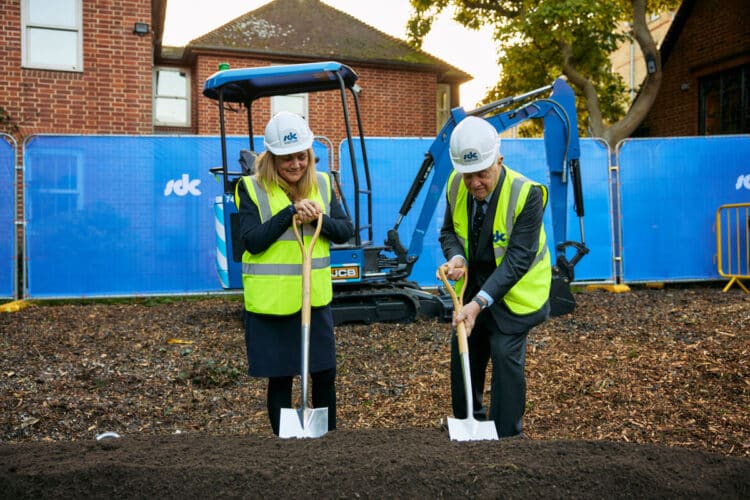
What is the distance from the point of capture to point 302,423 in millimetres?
3449

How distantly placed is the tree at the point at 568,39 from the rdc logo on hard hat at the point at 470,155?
13.5 meters

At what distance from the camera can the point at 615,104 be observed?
21.1m

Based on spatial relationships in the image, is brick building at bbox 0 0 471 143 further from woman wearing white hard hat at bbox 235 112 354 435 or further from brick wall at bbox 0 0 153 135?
woman wearing white hard hat at bbox 235 112 354 435

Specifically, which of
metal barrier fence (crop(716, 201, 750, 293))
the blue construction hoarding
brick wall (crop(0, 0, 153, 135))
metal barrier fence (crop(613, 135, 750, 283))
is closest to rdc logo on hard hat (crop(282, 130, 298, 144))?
the blue construction hoarding

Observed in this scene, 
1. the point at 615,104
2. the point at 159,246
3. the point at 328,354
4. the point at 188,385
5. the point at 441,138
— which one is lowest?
the point at 188,385

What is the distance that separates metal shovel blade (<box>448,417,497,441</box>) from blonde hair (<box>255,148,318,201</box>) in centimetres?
138

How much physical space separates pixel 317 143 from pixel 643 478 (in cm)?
827

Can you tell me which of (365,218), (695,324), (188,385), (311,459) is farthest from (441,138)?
(311,459)

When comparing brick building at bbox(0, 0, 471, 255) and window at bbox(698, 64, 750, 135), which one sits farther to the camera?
window at bbox(698, 64, 750, 135)

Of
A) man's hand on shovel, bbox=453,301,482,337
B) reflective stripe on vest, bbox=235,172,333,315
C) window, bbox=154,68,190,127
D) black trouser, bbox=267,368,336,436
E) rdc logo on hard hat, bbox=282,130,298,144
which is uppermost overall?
window, bbox=154,68,190,127

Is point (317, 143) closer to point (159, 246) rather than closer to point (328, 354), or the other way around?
point (159, 246)

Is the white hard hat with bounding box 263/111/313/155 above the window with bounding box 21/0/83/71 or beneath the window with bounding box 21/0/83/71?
beneath

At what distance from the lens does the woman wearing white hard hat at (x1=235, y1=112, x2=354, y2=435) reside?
3570 mm

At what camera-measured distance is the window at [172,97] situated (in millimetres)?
20219
